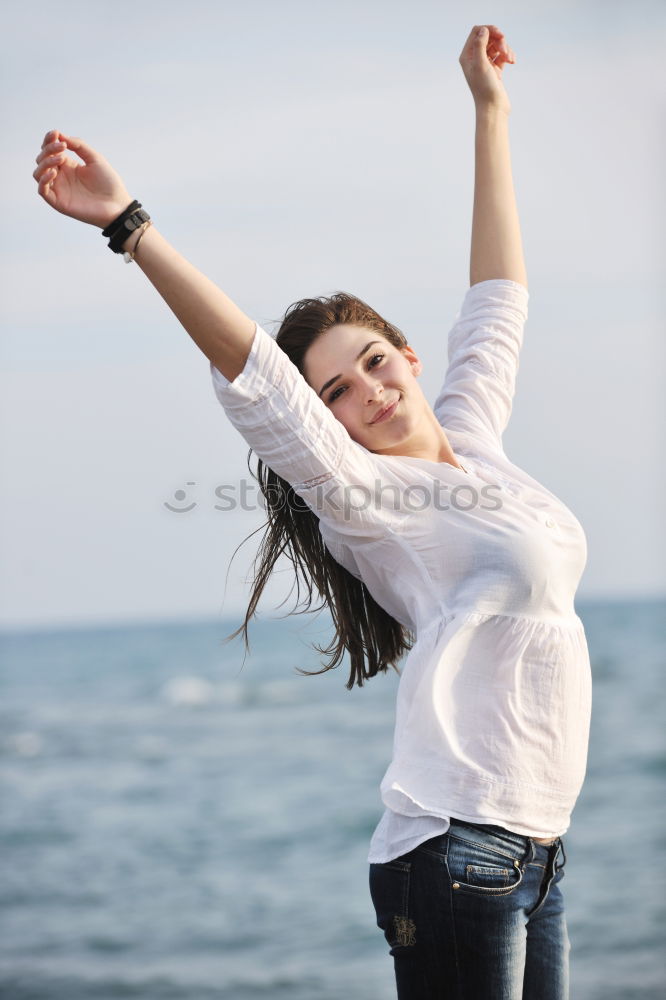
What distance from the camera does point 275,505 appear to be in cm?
170

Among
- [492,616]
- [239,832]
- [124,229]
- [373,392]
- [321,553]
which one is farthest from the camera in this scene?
[239,832]

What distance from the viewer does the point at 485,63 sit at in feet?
6.24

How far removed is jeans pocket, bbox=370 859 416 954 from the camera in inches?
54.6

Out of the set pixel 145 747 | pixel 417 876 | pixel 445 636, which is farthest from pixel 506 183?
pixel 145 747

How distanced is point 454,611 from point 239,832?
9.11 m

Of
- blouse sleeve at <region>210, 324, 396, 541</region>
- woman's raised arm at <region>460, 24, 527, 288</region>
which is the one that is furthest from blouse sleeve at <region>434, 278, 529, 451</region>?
blouse sleeve at <region>210, 324, 396, 541</region>

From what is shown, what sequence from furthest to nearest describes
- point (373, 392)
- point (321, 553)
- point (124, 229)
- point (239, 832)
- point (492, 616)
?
1. point (239, 832)
2. point (321, 553)
3. point (373, 392)
4. point (492, 616)
5. point (124, 229)

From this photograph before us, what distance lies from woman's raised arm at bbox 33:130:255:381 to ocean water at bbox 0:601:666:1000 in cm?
65

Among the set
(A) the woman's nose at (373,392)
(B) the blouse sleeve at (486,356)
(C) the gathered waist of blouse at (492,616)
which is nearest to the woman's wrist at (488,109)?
(B) the blouse sleeve at (486,356)

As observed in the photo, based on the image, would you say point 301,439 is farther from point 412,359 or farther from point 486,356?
point 486,356

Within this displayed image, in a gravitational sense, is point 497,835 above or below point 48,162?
below

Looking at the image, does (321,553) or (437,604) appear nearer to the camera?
(437,604)

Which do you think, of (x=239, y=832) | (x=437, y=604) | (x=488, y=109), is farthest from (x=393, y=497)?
(x=239, y=832)

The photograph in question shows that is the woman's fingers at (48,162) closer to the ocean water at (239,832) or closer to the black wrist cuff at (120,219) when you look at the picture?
the black wrist cuff at (120,219)
